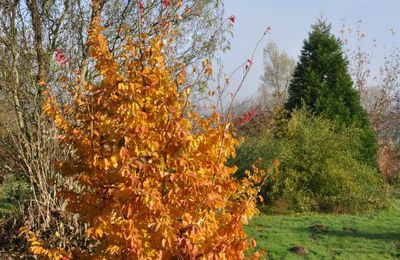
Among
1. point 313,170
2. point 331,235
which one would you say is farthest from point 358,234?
point 313,170

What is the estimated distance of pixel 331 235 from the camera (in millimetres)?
9914

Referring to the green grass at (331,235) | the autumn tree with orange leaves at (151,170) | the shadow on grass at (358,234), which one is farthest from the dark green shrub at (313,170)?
the autumn tree with orange leaves at (151,170)

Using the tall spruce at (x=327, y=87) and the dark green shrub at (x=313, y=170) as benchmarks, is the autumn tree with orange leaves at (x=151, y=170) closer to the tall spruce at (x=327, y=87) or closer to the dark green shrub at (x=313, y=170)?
the dark green shrub at (x=313, y=170)

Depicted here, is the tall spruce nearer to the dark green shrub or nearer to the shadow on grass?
the dark green shrub

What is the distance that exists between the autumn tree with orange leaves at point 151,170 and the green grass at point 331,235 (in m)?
3.99

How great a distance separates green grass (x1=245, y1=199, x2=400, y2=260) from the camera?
8453mm

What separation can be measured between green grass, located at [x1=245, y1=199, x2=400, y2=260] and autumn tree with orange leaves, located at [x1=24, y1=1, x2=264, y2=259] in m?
3.99

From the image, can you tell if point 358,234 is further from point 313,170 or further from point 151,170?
point 151,170

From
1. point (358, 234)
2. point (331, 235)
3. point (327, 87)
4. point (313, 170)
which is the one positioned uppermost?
point (327, 87)

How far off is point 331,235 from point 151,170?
7149mm

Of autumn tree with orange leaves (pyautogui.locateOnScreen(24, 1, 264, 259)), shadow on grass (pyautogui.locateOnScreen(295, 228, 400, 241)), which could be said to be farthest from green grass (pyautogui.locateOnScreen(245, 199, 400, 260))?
autumn tree with orange leaves (pyautogui.locateOnScreen(24, 1, 264, 259))

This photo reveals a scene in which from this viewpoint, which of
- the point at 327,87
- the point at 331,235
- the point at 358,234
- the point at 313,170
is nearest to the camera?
the point at 331,235

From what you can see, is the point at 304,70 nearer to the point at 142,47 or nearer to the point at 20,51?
the point at 20,51

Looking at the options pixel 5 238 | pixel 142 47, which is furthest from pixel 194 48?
pixel 142 47
